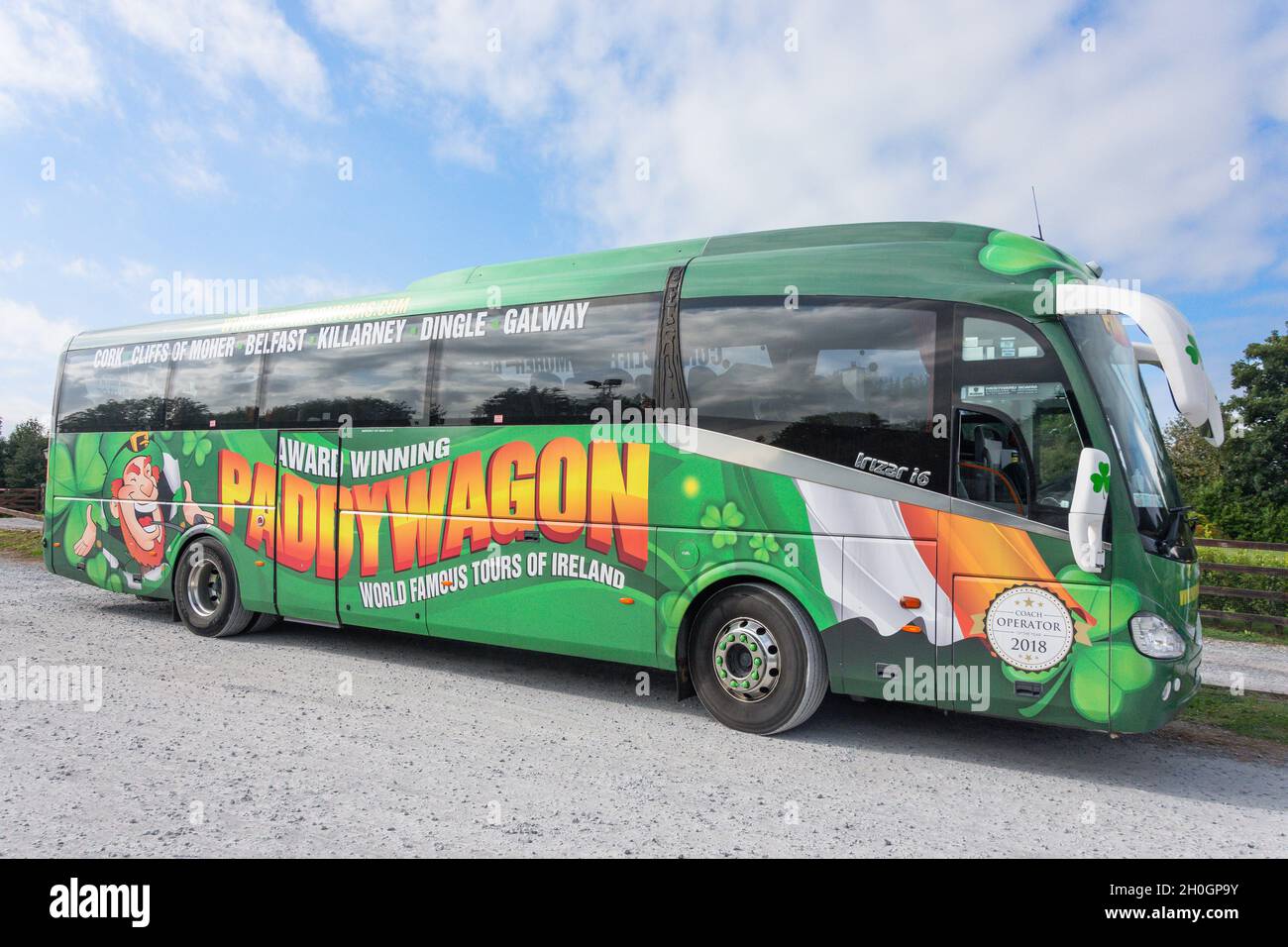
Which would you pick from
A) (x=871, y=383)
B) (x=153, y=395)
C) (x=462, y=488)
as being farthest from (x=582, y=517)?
(x=153, y=395)

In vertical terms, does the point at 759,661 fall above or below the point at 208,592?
below

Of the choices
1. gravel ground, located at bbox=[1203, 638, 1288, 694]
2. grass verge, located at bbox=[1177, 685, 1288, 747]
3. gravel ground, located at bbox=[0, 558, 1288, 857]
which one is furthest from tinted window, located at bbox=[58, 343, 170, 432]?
gravel ground, located at bbox=[1203, 638, 1288, 694]

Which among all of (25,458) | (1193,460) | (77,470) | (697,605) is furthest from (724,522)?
(25,458)

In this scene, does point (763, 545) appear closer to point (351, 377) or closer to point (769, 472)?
point (769, 472)

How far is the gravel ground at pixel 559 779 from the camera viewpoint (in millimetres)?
4371

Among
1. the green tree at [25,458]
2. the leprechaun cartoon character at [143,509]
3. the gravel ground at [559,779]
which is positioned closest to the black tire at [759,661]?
the gravel ground at [559,779]

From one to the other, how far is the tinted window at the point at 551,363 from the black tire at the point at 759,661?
1.75m

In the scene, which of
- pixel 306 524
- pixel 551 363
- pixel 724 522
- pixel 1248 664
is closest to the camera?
pixel 724 522

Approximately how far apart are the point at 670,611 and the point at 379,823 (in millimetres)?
2687

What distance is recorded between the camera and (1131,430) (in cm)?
552

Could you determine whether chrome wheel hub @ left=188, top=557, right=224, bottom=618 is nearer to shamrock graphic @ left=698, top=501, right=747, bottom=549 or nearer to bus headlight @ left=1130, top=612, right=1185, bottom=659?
shamrock graphic @ left=698, top=501, right=747, bottom=549

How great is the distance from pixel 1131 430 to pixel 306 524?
7.41 metres

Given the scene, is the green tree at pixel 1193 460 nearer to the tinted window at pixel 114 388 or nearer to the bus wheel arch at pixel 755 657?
the bus wheel arch at pixel 755 657

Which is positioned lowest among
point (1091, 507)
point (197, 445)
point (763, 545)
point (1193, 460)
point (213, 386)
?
point (763, 545)
